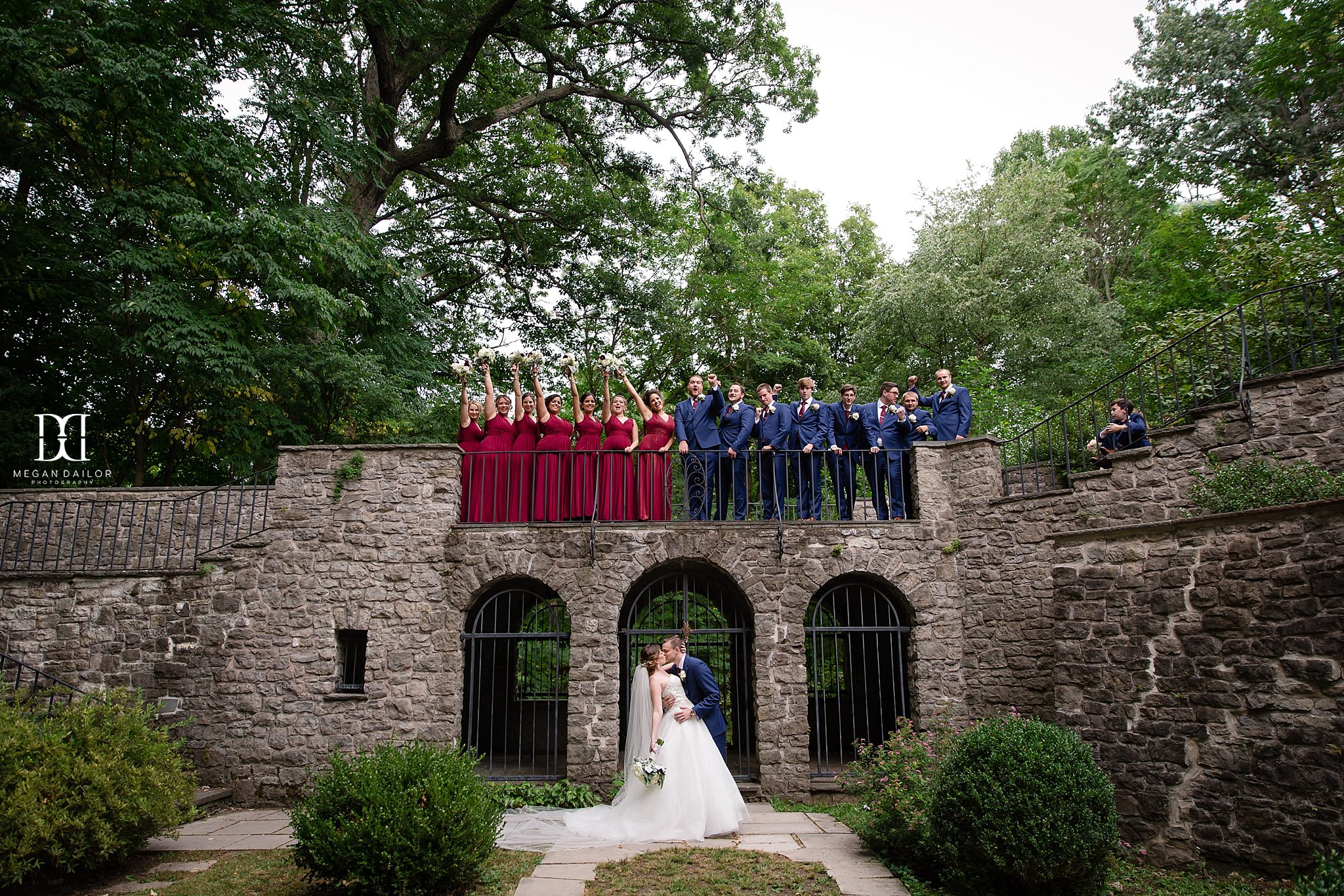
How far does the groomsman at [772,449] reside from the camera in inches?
382

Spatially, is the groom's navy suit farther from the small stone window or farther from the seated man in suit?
the seated man in suit

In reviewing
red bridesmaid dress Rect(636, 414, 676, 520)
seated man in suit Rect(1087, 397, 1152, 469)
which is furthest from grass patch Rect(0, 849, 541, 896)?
seated man in suit Rect(1087, 397, 1152, 469)

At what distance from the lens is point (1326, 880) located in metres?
4.72

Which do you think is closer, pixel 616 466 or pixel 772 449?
pixel 772 449

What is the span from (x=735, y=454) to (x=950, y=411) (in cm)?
292

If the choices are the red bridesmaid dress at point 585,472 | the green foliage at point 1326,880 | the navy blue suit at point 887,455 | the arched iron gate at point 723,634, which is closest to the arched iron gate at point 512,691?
the arched iron gate at point 723,634

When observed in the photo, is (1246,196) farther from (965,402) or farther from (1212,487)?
(1212,487)

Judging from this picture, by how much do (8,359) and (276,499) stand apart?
20.4ft

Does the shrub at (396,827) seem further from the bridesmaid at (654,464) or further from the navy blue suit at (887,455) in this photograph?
the navy blue suit at (887,455)

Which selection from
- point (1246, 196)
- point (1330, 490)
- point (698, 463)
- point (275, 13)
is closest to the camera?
point (1330, 490)

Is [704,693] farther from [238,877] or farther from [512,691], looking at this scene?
[512,691]

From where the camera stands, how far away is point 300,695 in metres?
9.08

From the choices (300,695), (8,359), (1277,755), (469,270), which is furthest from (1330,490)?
(8,359)

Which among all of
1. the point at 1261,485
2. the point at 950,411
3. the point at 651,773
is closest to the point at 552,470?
the point at 651,773
